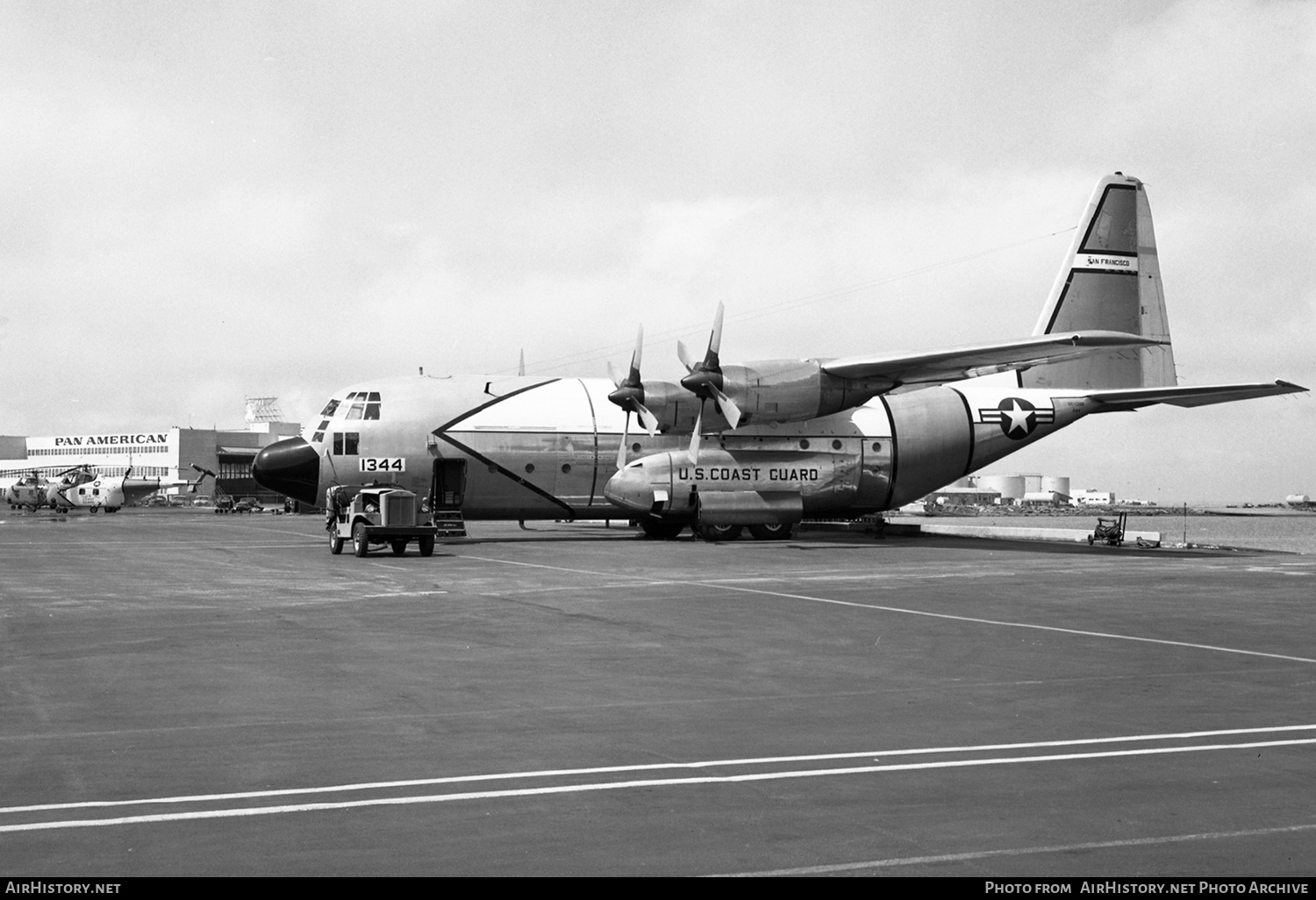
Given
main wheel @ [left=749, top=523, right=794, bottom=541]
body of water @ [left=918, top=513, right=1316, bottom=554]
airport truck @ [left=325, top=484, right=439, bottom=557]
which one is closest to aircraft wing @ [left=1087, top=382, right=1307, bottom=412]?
body of water @ [left=918, top=513, right=1316, bottom=554]

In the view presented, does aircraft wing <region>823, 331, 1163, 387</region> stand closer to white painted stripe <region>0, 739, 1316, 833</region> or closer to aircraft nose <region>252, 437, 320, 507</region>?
aircraft nose <region>252, 437, 320, 507</region>

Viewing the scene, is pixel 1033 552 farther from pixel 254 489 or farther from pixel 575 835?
pixel 254 489

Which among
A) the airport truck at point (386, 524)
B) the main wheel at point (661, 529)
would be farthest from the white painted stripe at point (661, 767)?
the main wheel at point (661, 529)

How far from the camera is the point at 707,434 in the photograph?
1379 inches

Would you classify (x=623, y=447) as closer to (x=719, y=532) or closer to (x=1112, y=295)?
(x=719, y=532)

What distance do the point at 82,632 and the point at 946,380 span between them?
26.5m

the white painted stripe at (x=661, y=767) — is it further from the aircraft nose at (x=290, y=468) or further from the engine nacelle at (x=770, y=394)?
the aircraft nose at (x=290, y=468)

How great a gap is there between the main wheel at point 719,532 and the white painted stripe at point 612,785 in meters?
25.9

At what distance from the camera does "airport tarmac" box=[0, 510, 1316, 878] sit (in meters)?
5.81

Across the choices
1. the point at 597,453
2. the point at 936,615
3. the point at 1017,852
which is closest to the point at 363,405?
the point at 597,453

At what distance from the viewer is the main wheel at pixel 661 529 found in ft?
118

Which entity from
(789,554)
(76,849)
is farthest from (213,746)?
(789,554)

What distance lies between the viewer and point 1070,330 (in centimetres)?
3912

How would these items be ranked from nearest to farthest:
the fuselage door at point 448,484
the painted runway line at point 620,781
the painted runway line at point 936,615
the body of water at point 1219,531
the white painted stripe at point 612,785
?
1. the white painted stripe at point 612,785
2. the painted runway line at point 620,781
3. the painted runway line at point 936,615
4. the fuselage door at point 448,484
5. the body of water at point 1219,531
